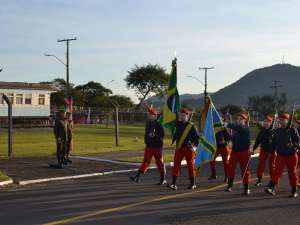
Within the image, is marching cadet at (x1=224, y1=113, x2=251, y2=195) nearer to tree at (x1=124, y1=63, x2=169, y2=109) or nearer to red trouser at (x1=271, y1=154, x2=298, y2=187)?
red trouser at (x1=271, y1=154, x2=298, y2=187)

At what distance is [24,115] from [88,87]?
60.8 m

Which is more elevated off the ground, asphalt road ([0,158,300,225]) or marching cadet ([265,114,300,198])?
marching cadet ([265,114,300,198])

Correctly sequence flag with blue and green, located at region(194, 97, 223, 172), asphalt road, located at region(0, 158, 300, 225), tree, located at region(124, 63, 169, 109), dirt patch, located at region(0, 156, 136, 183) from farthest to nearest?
tree, located at region(124, 63, 169, 109) → dirt patch, located at region(0, 156, 136, 183) → flag with blue and green, located at region(194, 97, 223, 172) → asphalt road, located at region(0, 158, 300, 225)

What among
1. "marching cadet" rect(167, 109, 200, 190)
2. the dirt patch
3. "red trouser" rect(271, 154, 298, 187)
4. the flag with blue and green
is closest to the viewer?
"red trouser" rect(271, 154, 298, 187)

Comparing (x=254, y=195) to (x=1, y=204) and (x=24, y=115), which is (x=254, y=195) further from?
(x=24, y=115)

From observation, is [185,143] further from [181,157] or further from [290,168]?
[290,168]

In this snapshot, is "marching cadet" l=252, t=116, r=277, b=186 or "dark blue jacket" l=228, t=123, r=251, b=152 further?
"marching cadet" l=252, t=116, r=277, b=186

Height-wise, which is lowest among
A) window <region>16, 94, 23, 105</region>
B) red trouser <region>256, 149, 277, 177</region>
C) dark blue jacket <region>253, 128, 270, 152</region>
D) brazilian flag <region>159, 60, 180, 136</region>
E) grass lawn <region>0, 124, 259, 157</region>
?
grass lawn <region>0, 124, 259, 157</region>

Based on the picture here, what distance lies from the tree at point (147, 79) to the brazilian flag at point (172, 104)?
67784 mm

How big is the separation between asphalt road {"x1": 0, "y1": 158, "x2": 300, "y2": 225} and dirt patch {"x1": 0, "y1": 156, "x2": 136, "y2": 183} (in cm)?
124

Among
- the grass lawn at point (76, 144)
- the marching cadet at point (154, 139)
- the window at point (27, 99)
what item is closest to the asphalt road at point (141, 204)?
the marching cadet at point (154, 139)

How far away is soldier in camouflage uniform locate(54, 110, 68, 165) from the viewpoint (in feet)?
38.0

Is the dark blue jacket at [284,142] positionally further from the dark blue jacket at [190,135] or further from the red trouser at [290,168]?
the dark blue jacket at [190,135]

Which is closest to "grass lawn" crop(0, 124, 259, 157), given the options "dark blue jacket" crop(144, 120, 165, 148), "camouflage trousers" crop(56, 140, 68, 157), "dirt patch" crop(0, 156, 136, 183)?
"dirt patch" crop(0, 156, 136, 183)
